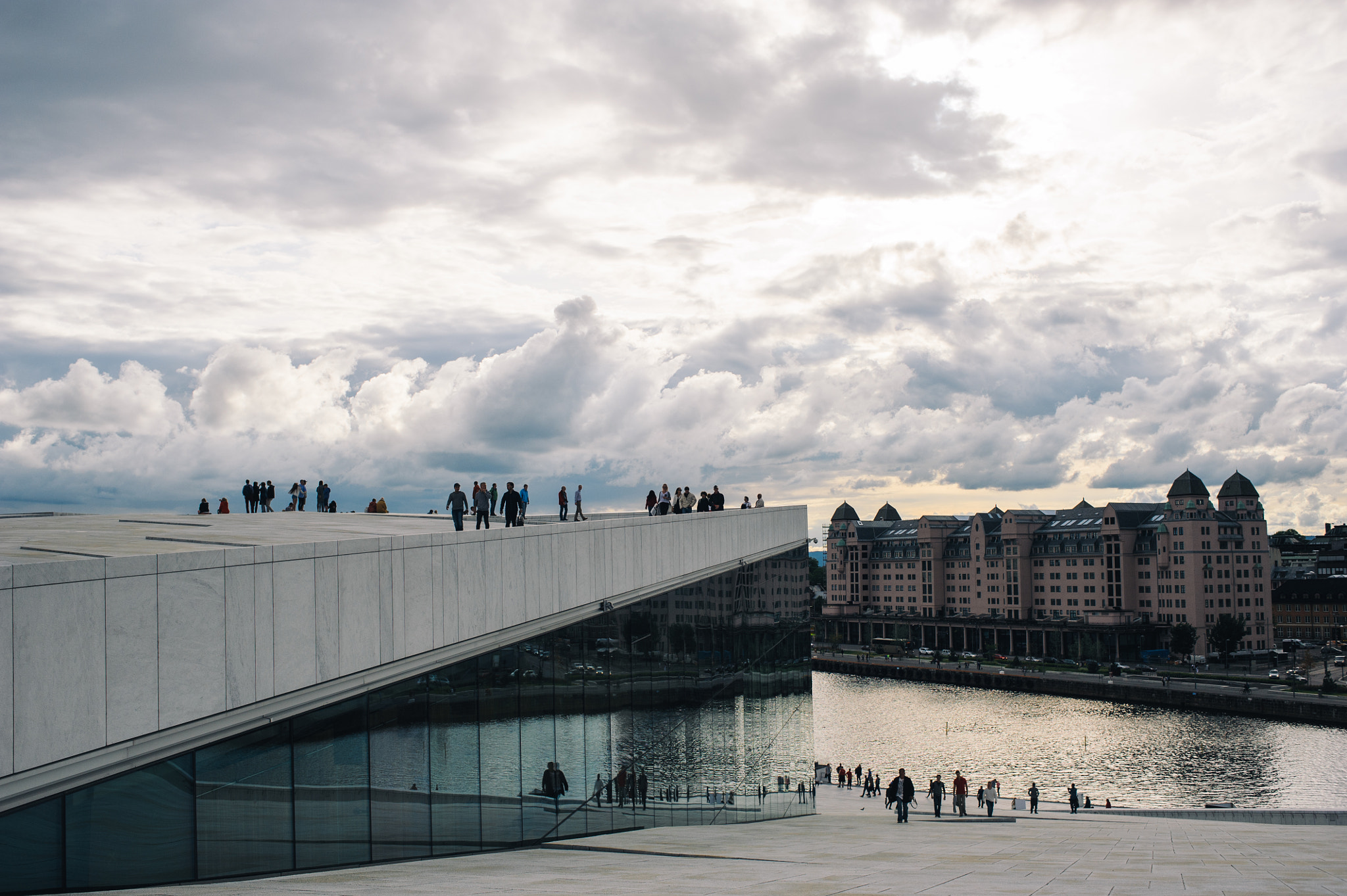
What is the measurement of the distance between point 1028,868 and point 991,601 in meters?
141

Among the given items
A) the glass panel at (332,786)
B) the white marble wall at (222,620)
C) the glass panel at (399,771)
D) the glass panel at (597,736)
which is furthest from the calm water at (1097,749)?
the glass panel at (332,786)

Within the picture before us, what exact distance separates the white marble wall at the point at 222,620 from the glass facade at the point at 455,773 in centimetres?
83

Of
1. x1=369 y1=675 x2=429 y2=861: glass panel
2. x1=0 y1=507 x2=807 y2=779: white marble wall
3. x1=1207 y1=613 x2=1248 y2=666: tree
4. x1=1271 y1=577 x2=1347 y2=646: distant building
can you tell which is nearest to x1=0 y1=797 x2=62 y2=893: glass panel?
x1=0 y1=507 x2=807 y2=779: white marble wall

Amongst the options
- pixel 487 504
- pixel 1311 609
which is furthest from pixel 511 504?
pixel 1311 609

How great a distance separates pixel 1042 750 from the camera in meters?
71.8

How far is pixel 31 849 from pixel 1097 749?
73691 millimetres

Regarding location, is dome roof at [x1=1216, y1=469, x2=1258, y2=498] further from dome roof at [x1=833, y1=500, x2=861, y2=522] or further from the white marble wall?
the white marble wall

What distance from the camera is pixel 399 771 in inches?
588

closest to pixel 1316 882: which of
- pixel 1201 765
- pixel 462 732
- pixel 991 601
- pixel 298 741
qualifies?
pixel 462 732

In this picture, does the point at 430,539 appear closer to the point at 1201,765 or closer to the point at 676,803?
the point at 676,803

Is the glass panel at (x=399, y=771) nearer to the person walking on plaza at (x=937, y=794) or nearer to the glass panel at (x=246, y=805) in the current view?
the glass panel at (x=246, y=805)

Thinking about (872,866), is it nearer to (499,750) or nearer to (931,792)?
(499,750)

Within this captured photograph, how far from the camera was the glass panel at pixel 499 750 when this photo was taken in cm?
1678

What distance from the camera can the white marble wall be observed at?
9.59 meters
